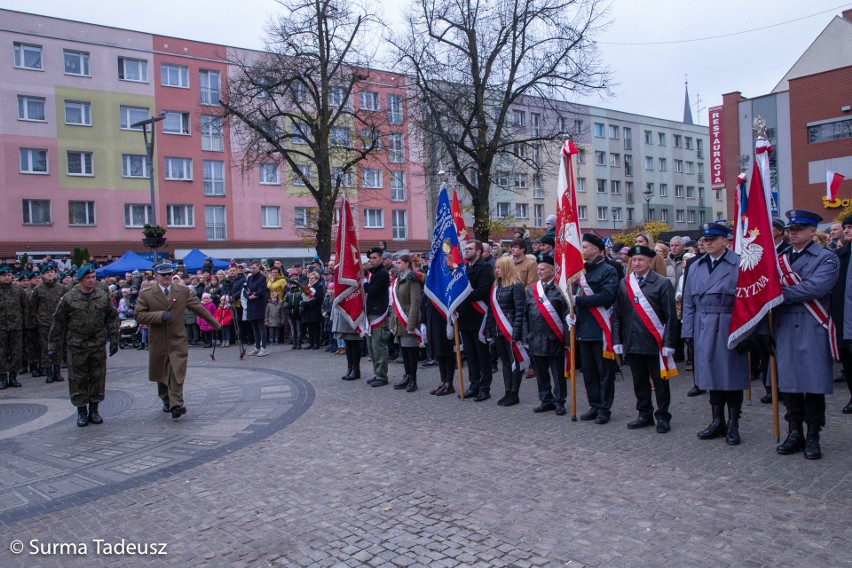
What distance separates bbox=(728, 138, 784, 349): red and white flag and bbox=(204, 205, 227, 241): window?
138 feet

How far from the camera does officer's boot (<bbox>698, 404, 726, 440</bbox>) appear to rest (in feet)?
21.4

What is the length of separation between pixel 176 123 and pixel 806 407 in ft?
145

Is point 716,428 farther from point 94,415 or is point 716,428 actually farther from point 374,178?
point 374,178

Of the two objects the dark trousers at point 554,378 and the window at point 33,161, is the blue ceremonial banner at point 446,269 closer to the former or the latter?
the dark trousers at point 554,378

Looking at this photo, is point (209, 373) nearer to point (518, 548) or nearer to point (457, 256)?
Answer: point (457, 256)

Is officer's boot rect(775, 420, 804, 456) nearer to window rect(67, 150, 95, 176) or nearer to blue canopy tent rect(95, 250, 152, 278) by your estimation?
blue canopy tent rect(95, 250, 152, 278)

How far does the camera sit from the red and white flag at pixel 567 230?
Result: 7543mm

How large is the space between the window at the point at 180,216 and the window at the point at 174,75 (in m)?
7.97

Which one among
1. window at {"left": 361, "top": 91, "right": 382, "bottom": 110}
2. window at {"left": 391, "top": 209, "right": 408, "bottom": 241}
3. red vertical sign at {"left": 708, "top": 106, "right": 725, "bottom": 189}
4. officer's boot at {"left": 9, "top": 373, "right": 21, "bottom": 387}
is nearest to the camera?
officer's boot at {"left": 9, "top": 373, "right": 21, "bottom": 387}

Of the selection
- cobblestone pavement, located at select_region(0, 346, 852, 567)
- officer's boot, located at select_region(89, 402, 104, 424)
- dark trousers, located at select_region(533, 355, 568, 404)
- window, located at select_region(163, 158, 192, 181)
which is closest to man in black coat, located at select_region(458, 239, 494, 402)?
cobblestone pavement, located at select_region(0, 346, 852, 567)

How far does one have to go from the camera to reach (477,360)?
9.38 m

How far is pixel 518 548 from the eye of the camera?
13.9 feet

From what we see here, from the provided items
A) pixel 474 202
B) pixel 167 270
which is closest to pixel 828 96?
pixel 474 202

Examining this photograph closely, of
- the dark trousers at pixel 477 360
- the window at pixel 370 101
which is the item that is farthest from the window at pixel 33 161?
the dark trousers at pixel 477 360
